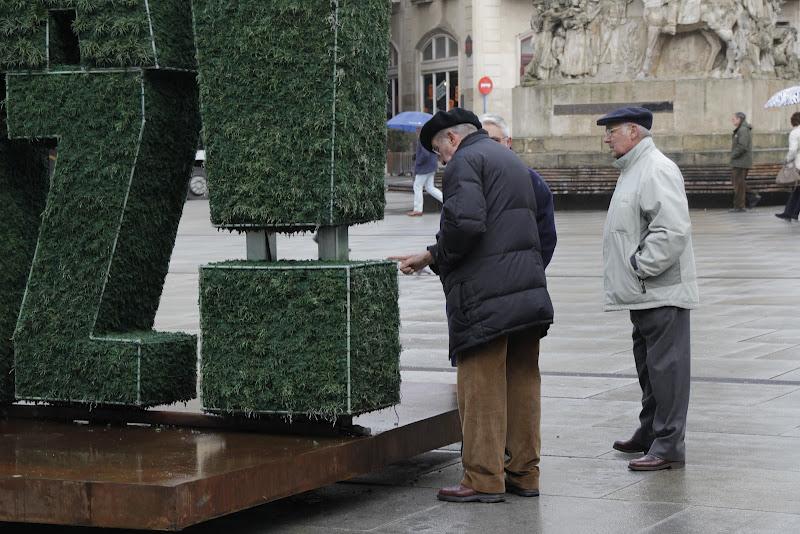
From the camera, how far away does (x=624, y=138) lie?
749cm

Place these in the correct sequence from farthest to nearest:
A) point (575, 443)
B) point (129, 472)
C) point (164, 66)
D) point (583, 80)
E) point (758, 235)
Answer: point (583, 80) → point (758, 235) → point (575, 443) → point (164, 66) → point (129, 472)

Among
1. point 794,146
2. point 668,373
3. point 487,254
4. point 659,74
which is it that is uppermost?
point 659,74

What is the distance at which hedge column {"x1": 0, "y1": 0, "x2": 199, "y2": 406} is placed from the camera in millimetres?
7164

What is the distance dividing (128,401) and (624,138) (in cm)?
270

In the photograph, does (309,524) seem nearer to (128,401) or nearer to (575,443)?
(128,401)

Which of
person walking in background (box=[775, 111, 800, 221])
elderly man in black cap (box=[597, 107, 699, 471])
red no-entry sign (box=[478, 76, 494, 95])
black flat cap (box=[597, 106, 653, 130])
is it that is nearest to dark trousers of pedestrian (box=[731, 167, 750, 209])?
person walking in background (box=[775, 111, 800, 221])

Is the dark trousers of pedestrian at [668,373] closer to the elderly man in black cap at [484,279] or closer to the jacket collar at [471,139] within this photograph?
the elderly man in black cap at [484,279]

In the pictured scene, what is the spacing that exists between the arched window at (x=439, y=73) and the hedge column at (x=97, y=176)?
2026 inches

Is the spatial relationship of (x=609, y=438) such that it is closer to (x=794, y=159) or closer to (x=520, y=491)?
(x=520, y=491)

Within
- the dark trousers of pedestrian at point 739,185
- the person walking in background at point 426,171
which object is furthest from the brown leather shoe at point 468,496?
the dark trousers of pedestrian at point 739,185

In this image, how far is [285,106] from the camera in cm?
679

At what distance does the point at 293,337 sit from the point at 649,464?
181 cm

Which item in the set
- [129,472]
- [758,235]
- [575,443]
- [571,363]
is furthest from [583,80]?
[129,472]

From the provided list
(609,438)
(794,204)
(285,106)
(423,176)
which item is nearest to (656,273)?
(609,438)
